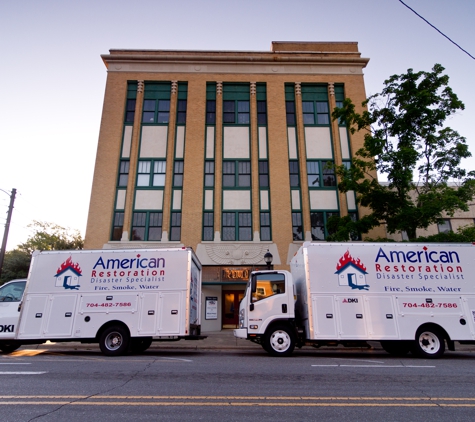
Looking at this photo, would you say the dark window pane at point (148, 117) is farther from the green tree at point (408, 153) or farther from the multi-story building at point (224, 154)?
the green tree at point (408, 153)

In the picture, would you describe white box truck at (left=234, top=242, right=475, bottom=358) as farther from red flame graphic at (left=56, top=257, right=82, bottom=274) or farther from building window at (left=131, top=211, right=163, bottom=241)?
building window at (left=131, top=211, right=163, bottom=241)

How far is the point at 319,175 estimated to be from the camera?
73.6 feet

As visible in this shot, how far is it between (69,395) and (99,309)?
19.2 feet

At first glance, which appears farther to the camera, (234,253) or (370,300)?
(234,253)

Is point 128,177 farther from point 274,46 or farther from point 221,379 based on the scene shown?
point 221,379

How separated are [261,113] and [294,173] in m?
5.11

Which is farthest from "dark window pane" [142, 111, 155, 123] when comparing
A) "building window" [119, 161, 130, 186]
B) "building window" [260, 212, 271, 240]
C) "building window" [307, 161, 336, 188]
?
"building window" [307, 161, 336, 188]

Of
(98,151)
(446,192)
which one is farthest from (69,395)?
(98,151)

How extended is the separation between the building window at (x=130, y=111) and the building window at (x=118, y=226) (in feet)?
22.3

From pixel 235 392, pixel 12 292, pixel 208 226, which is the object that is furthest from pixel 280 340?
pixel 208 226

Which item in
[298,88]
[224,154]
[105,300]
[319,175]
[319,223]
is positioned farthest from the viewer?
[298,88]

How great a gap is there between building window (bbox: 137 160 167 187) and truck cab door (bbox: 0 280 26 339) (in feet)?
37.4

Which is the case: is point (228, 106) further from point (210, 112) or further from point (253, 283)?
point (253, 283)

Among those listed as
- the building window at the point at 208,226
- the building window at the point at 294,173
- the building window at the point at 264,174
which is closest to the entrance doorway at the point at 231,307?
the building window at the point at 208,226
